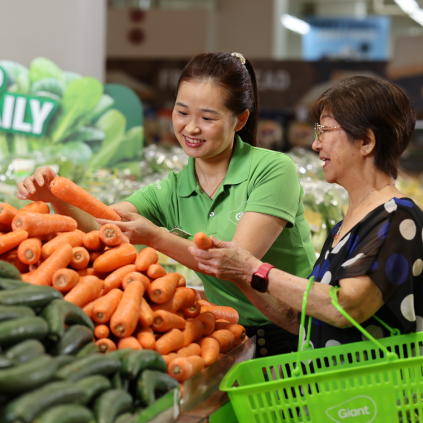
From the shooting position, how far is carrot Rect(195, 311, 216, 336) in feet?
6.66

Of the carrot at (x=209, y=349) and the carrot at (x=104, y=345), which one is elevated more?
the carrot at (x=104, y=345)

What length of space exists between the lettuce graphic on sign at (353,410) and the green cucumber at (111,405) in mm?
Result: 534

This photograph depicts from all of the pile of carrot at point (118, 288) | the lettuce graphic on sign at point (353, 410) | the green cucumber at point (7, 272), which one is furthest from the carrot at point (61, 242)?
the lettuce graphic on sign at point (353, 410)

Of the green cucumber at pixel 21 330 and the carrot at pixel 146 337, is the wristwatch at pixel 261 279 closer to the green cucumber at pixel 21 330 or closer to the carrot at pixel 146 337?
the carrot at pixel 146 337

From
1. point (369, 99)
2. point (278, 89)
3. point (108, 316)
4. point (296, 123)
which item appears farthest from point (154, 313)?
point (296, 123)

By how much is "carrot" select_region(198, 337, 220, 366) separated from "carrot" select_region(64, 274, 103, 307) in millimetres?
384

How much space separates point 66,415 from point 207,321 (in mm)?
849

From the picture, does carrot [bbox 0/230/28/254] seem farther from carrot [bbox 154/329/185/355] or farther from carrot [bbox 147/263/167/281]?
carrot [bbox 154/329/185/355]

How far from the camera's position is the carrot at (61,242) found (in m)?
1.94

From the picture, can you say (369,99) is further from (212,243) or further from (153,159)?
(153,159)

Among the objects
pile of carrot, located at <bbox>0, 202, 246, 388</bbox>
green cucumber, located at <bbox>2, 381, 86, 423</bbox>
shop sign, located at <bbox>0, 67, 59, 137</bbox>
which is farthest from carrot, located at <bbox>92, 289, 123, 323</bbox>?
shop sign, located at <bbox>0, 67, 59, 137</bbox>

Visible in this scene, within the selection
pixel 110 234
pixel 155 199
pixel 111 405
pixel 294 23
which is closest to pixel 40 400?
pixel 111 405

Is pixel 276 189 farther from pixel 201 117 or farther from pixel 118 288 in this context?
pixel 118 288

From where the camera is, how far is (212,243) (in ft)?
5.91
